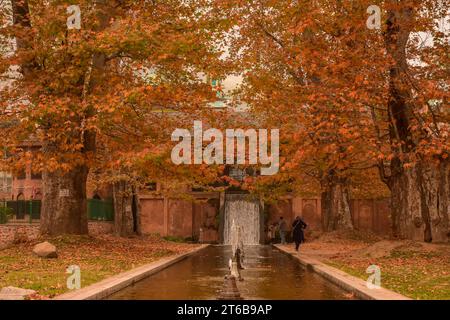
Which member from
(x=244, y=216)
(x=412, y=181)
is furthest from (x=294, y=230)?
(x=244, y=216)

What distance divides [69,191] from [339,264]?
10608mm

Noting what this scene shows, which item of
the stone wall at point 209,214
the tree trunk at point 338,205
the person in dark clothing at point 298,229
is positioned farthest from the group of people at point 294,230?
the tree trunk at point 338,205

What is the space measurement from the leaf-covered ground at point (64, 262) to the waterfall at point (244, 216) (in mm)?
26063

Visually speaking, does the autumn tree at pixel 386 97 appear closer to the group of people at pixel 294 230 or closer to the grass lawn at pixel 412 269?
the grass lawn at pixel 412 269

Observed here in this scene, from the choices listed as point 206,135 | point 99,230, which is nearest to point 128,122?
point 206,135

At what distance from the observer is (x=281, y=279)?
18.3 metres

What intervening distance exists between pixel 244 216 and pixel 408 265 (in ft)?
111

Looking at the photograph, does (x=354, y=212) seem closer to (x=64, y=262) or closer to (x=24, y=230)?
(x=24, y=230)

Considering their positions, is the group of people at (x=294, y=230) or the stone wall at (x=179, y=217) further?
the stone wall at (x=179, y=217)

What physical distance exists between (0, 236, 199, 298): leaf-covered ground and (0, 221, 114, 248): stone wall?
→ 105 centimetres

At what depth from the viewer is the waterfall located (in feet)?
174

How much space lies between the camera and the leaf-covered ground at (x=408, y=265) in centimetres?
1436

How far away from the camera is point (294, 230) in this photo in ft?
107

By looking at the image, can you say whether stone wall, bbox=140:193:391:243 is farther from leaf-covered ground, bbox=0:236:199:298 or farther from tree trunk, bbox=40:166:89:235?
tree trunk, bbox=40:166:89:235
